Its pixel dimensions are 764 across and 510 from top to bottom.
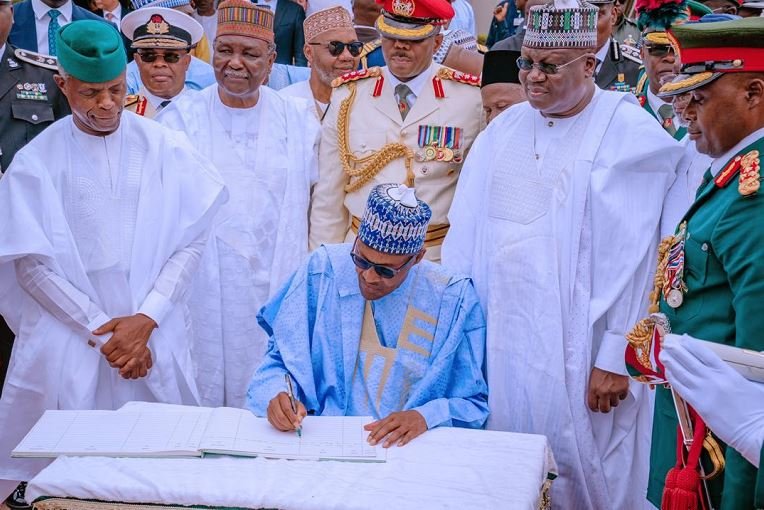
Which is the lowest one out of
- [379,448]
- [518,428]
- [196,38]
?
[518,428]

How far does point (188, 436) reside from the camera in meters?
3.07

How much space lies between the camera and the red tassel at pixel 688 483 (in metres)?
2.82

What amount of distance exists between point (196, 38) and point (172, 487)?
3.72 meters

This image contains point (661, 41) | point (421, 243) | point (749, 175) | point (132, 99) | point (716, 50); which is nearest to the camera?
point (749, 175)

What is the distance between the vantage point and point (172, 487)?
2744 millimetres

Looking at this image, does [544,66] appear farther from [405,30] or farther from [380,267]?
[380,267]

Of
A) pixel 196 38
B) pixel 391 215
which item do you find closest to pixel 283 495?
pixel 391 215

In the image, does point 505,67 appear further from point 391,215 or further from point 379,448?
point 379,448

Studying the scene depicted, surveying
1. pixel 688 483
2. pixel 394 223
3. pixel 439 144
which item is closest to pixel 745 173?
pixel 688 483

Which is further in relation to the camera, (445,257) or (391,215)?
(445,257)

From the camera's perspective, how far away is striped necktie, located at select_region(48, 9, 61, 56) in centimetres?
586

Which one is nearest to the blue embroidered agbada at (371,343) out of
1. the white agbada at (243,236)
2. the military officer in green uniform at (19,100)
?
the white agbada at (243,236)

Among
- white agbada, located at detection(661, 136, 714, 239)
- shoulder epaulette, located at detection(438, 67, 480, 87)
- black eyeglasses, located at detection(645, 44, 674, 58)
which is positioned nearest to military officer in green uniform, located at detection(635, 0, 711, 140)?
black eyeglasses, located at detection(645, 44, 674, 58)

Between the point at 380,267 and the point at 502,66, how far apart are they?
5.43 ft
